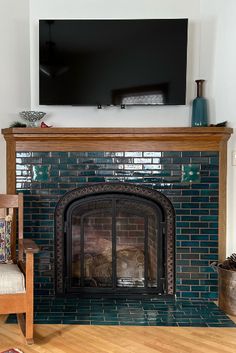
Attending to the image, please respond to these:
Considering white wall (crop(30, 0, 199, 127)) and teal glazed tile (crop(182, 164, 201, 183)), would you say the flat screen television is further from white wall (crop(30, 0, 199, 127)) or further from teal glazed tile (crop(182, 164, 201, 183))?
teal glazed tile (crop(182, 164, 201, 183))

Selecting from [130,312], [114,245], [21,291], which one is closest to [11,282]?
[21,291]

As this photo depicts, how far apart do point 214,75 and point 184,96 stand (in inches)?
A: 12.5

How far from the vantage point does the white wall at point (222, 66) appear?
3.36 meters

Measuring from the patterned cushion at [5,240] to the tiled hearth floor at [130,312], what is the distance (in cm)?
42

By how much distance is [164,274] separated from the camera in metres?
3.51

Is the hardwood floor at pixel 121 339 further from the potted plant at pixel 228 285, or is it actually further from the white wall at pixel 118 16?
the white wall at pixel 118 16

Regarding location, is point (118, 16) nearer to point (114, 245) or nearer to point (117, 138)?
point (117, 138)

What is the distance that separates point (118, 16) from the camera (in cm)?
358

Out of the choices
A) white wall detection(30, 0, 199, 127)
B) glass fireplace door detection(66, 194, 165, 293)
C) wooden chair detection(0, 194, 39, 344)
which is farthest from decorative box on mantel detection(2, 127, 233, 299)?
wooden chair detection(0, 194, 39, 344)

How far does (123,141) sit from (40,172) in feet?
2.25

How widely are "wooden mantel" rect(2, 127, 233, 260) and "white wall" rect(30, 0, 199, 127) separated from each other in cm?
26

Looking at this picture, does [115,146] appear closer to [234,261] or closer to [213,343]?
[234,261]

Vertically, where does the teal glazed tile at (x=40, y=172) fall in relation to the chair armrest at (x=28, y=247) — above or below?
above

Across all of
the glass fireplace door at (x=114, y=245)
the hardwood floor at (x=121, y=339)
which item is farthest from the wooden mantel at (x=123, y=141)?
the hardwood floor at (x=121, y=339)
